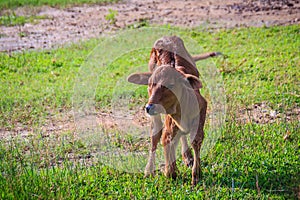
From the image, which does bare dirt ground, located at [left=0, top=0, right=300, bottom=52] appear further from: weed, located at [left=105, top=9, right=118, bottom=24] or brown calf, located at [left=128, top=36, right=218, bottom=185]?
brown calf, located at [left=128, top=36, right=218, bottom=185]

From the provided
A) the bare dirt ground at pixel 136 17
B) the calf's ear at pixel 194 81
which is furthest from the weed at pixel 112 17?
the calf's ear at pixel 194 81

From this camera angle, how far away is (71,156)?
7.00 metres

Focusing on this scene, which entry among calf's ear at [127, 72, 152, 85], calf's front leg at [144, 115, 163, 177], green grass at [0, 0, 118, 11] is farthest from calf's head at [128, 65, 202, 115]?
green grass at [0, 0, 118, 11]

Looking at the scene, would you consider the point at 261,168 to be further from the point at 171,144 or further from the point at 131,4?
Answer: the point at 131,4

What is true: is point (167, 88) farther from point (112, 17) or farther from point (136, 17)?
point (136, 17)

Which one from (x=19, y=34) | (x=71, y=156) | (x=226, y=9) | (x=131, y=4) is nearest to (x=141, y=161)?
(x=71, y=156)

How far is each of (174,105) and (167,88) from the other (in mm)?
238

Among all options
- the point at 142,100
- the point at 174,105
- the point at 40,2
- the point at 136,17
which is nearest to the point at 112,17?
the point at 136,17

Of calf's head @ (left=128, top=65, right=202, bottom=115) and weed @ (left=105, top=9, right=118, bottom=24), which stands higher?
calf's head @ (left=128, top=65, right=202, bottom=115)

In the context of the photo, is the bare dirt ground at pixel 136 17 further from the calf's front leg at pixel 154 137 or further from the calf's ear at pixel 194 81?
the calf's ear at pixel 194 81

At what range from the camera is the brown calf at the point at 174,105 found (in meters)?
5.75

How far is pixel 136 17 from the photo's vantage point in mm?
14812

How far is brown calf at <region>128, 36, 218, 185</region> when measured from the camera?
5754 millimetres

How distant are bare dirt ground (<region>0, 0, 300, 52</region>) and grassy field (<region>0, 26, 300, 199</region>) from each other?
3.02ft
